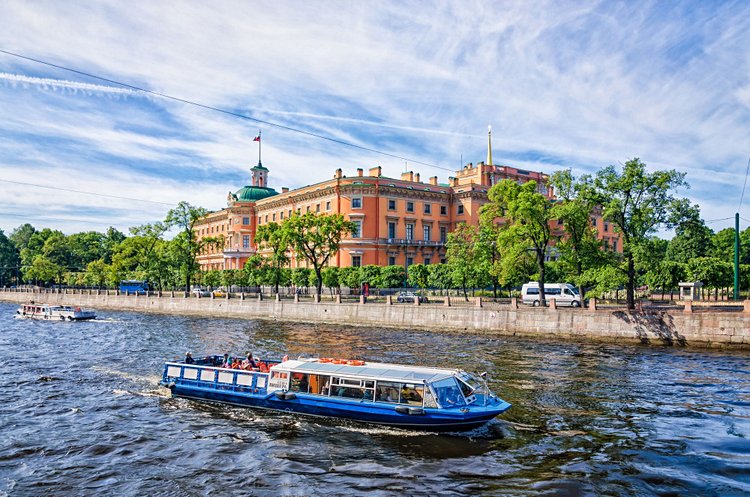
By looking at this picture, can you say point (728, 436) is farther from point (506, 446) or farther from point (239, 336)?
point (239, 336)

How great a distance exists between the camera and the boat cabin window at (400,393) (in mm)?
17047

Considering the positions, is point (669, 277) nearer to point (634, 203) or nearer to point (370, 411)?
point (634, 203)

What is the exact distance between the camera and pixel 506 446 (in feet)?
51.7

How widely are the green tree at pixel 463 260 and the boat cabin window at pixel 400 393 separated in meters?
30.2

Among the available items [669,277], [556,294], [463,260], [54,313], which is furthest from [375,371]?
[54,313]

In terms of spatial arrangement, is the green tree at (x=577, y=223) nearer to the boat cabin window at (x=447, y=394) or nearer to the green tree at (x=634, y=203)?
the green tree at (x=634, y=203)

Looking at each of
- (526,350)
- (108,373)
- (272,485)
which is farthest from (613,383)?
(108,373)

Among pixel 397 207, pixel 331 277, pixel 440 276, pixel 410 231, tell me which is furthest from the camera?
pixel 410 231

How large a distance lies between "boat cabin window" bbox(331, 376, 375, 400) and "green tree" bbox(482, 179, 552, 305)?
2430cm

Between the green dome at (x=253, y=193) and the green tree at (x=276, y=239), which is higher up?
the green dome at (x=253, y=193)

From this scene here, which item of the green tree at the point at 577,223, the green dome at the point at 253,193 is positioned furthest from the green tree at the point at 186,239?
the green tree at the point at 577,223

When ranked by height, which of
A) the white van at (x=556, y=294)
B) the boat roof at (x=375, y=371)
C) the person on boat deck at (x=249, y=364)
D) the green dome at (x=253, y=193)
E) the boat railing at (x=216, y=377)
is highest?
the green dome at (x=253, y=193)

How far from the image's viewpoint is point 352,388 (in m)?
18.0

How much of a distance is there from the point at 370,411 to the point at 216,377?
6.79 meters
